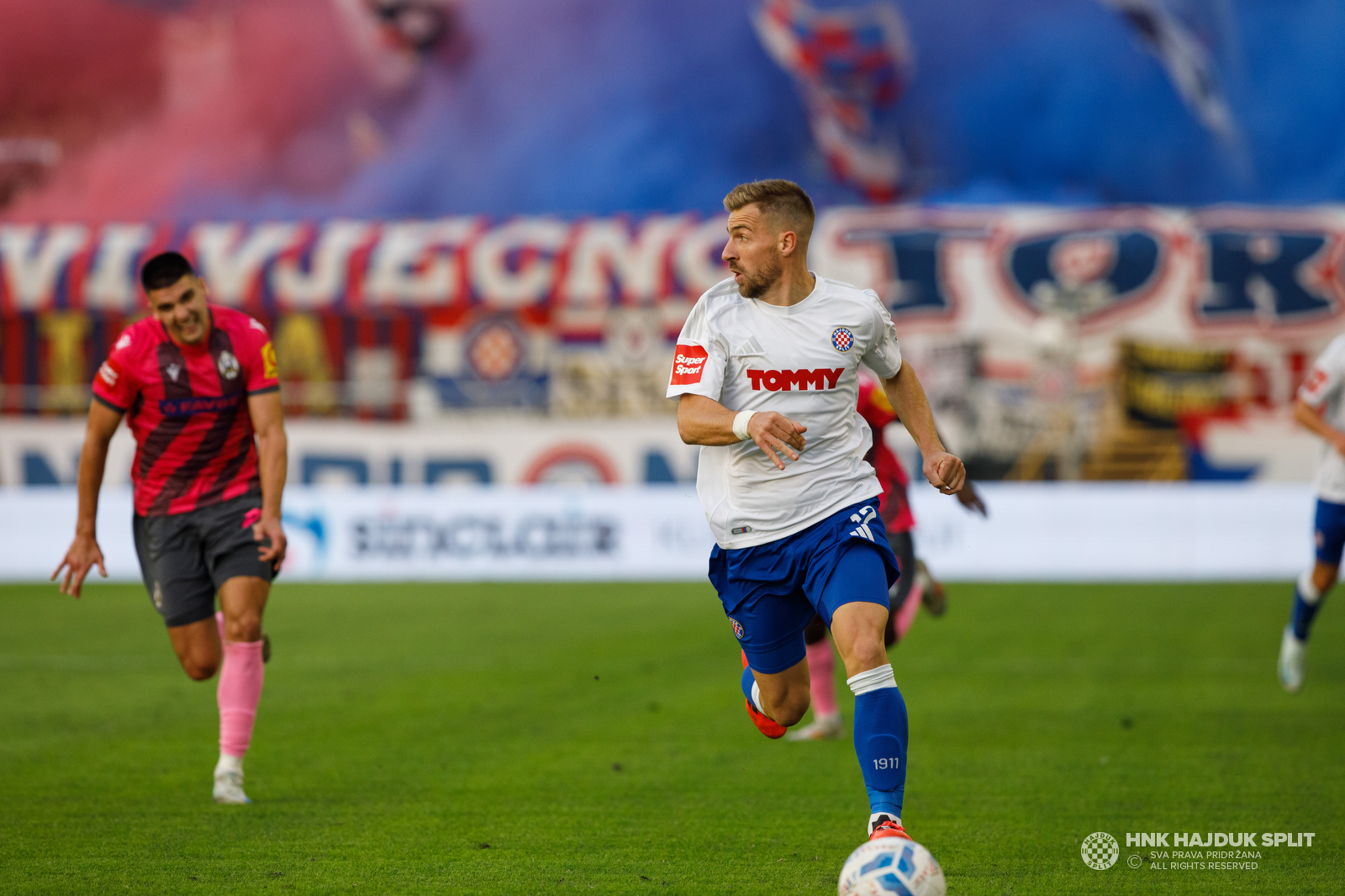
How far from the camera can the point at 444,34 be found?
33312 mm

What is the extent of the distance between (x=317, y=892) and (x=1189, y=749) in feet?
15.1

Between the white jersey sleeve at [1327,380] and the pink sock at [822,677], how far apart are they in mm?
3206

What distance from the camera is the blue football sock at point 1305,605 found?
29.3 feet

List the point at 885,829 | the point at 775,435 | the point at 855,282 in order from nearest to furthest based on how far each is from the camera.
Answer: the point at 885,829, the point at 775,435, the point at 855,282

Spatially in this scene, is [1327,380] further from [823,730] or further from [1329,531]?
[823,730]

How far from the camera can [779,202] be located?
506 cm

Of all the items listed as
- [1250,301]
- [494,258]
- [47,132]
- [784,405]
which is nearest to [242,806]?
[784,405]

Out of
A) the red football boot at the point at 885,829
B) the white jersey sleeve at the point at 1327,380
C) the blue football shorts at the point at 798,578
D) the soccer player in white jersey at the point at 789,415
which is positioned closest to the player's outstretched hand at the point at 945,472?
the soccer player in white jersey at the point at 789,415

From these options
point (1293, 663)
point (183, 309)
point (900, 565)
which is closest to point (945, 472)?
point (900, 565)

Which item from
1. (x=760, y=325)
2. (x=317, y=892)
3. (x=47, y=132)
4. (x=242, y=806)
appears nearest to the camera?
(x=317, y=892)

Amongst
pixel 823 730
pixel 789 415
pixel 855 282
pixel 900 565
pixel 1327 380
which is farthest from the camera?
pixel 855 282

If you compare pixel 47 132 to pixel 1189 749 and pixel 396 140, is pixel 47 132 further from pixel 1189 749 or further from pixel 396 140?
pixel 1189 749

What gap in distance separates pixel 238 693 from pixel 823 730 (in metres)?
3.19

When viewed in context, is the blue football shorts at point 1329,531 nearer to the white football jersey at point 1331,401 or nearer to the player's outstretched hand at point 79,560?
the white football jersey at point 1331,401
